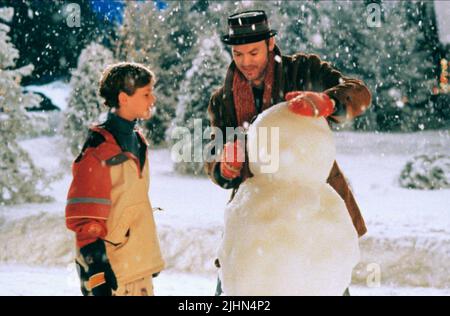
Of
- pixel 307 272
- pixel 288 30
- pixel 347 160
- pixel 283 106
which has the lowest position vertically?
pixel 347 160

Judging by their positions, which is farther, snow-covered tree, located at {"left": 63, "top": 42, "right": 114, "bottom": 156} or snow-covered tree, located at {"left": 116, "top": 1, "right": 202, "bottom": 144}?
snow-covered tree, located at {"left": 116, "top": 1, "right": 202, "bottom": 144}

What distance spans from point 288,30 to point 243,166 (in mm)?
11450

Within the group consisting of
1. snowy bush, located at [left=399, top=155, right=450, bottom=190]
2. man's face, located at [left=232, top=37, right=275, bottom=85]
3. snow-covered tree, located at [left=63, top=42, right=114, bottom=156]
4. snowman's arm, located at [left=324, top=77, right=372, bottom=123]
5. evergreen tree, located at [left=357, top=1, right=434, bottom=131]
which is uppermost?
man's face, located at [left=232, top=37, right=275, bottom=85]

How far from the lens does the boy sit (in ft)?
8.50

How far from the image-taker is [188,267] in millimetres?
6574

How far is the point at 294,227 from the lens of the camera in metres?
2.32

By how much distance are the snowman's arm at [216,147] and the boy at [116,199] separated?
29cm

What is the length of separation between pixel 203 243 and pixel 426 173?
14.4 ft

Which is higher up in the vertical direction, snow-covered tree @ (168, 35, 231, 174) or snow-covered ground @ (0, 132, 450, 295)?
snow-covered tree @ (168, 35, 231, 174)

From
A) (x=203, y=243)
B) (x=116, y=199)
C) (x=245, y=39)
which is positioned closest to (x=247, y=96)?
(x=245, y=39)

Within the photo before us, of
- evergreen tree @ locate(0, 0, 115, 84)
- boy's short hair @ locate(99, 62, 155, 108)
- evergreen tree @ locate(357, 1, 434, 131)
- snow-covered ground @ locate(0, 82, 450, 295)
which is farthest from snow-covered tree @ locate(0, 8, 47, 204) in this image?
evergreen tree @ locate(357, 1, 434, 131)

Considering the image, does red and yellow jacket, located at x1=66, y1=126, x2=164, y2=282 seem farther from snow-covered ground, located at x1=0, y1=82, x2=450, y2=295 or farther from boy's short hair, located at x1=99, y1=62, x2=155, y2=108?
snow-covered ground, located at x1=0, y1=82, x2=450, y2=295

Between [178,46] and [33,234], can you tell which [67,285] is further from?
[178,46]
